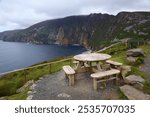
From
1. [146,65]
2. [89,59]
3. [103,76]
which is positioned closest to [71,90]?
[103,76]

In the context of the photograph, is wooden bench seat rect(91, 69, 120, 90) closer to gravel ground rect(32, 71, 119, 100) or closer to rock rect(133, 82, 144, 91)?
gravel ground rect(32, 71, 119, 100)

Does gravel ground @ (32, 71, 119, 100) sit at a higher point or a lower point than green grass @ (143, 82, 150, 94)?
lower

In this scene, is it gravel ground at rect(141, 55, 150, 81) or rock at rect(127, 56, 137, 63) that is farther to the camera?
rock at rect(127, 56, 137, 63)

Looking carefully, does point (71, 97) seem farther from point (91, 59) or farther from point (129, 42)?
point (129, 42)

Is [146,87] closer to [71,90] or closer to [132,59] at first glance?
[71,90]

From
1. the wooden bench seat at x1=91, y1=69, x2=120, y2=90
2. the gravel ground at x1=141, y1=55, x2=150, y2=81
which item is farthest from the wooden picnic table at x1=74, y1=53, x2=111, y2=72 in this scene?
the gravel ground at x1=141, y1=55, x2=150, y2=81

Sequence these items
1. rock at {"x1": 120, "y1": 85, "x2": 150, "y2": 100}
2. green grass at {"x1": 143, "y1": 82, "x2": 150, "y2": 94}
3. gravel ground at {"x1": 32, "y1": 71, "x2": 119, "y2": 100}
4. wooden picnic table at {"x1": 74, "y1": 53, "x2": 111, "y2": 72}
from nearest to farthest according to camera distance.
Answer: rock at {"x1": 120, "y1": 85, "x2": 150, "y2": 100}
gravel ground at {"x1": 32, "y1": 71, "x2": 119, "y2": 100}
green grass at {"x1": 143, "y1": 82, "x2": 150, "y2": 94}
wooden picnic table at {"x1": 74, "y1": 53, "x2": 111, "y2": 72}

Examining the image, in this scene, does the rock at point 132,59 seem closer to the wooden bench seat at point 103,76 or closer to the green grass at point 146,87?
the wooden bench seat at point 103,76
